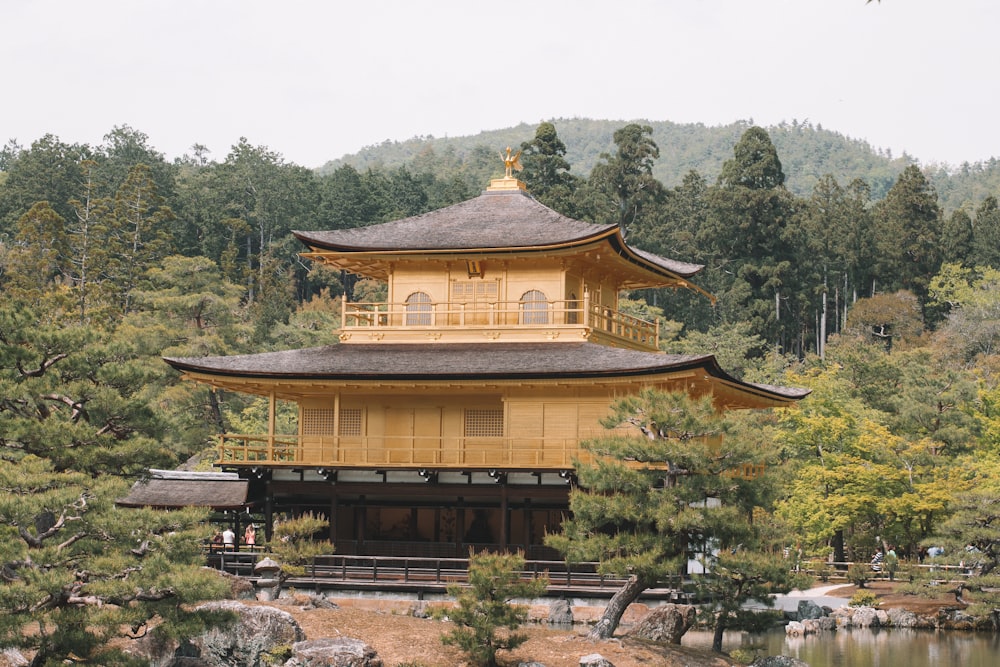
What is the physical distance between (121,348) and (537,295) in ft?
42.0

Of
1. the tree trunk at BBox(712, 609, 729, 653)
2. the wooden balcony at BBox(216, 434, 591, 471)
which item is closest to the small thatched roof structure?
the wooden balcony at BBox(216, 434, 591, 471)

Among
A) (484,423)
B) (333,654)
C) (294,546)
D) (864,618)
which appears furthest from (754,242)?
(333,654)

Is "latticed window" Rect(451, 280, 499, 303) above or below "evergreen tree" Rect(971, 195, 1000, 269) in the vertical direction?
below

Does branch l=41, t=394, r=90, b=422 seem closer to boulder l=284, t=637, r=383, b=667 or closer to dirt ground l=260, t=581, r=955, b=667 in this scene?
dirt ground l=260, t=581, r=955, b=667

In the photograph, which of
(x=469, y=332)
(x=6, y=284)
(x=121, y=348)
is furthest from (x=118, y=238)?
(x=121, y=348)

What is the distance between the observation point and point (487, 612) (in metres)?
22.2

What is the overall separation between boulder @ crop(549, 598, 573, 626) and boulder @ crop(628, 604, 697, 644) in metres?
2.04

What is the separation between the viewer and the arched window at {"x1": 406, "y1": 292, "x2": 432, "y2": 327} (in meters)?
34.9

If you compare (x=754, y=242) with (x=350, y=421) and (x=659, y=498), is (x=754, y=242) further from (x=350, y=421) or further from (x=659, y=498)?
(x=659, y=498)


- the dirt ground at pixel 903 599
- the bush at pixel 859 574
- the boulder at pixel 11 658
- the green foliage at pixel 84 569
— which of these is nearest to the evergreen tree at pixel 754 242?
the dirt ground at pixel 903 599

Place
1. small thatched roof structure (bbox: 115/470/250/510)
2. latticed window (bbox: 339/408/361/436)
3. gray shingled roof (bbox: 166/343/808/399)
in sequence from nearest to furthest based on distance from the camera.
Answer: gray shingled roof (bbox: 166/343/808/399) < small thatched roof structure (bbox: 115/470/250/510) < latticed window (bbox: 339/408/361/436)

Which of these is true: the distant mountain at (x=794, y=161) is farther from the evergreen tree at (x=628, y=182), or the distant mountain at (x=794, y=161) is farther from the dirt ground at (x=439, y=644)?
the dirt ground at (x=439, y=644)

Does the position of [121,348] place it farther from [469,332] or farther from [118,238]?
[118,238]

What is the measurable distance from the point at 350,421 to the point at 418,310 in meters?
3.47
